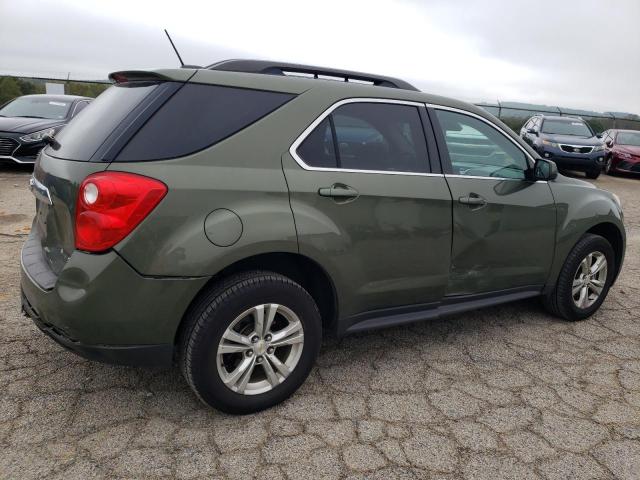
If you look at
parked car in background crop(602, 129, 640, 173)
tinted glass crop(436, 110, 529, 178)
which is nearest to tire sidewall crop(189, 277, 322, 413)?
tinted glass crop(436, 110, 529, 178)

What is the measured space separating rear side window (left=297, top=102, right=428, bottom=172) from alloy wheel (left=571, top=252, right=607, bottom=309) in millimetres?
1738

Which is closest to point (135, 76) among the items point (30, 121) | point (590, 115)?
point (30, 121)

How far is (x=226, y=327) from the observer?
2480 mm

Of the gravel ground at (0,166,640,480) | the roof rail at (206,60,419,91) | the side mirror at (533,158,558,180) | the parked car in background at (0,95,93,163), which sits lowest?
the parked car in background at (0,95,93,163)

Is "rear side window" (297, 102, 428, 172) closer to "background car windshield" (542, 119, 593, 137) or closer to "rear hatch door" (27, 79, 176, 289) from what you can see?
"rear hatch door" (27, 79, 176, 289)

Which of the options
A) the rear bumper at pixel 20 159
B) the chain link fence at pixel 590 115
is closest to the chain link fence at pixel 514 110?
the chain link fence at pixel 590 115

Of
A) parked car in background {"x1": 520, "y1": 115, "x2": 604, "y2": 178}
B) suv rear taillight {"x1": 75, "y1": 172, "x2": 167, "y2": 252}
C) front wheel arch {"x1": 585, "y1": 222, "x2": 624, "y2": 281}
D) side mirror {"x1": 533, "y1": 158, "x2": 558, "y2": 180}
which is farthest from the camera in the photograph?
parked car in background {"x1": 520, "y1": 115, "x2": 604, "y2": 178}

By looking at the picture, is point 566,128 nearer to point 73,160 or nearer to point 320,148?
point 320,148

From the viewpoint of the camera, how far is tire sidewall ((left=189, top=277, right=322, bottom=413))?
2.44 m

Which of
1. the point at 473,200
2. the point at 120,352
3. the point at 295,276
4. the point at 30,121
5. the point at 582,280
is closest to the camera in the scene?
the point at 120,352

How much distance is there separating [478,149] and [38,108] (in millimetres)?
9591

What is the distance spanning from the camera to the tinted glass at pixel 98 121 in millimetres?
2477

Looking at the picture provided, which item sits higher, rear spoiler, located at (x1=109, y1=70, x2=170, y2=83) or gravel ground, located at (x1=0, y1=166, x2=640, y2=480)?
rear spoiler, located at (x1=109, y1=70, x2=170, y2=83)

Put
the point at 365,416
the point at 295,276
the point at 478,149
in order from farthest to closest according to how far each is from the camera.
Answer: the point at 478,149 → the point at 295,276 → the point at 365,416
